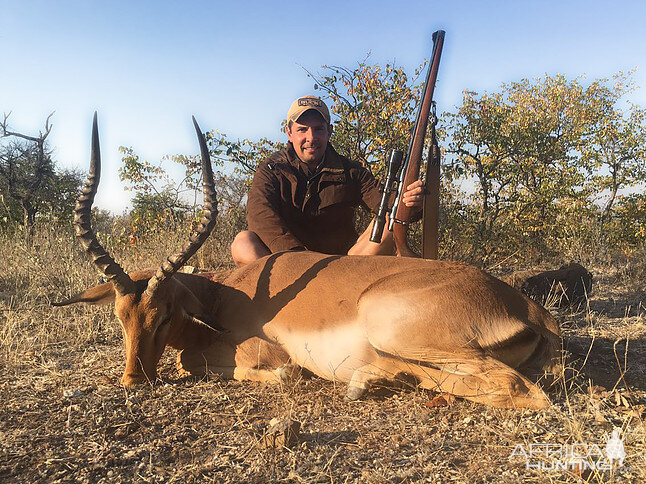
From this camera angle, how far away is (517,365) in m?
3.15

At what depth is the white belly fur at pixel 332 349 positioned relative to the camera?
132 inches

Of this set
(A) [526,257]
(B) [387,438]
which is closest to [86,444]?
(B) [387,438]

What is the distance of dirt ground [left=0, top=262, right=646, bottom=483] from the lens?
2.26 meters

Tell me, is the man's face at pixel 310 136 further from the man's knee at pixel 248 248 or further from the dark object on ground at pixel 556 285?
the dark object on ground at pixel 556 285

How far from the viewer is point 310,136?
5559mm

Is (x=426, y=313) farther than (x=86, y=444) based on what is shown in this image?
Yes

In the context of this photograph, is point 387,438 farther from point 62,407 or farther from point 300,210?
point 300,210

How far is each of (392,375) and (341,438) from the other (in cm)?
67

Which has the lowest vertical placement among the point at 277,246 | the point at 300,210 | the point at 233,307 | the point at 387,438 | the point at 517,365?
the point at 387,438

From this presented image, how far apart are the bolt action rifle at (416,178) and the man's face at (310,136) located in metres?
0.97

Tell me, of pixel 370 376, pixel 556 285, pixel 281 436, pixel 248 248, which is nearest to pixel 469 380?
pixel 370 376

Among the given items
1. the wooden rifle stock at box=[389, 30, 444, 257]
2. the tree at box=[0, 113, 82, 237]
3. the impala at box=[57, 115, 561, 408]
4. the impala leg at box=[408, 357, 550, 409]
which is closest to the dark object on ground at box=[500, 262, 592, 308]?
the wooden rifle stock at box=[389, 30, 444, 257]

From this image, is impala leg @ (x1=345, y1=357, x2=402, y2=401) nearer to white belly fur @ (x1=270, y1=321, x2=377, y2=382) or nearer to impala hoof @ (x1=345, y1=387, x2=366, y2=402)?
impala hoof @ (x1=345, y1=387, x2=366, y2=402)

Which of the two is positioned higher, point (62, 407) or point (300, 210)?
point (300, 210)
